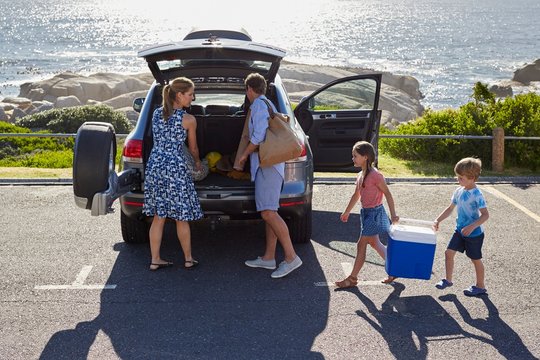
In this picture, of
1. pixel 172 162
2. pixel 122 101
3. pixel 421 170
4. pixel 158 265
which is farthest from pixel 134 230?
pixel 122 101

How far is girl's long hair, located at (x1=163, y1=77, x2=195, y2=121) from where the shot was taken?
22.2 ft

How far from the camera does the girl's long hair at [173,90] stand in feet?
22.2

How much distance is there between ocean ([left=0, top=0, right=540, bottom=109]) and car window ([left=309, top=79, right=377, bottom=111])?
2071 centimetres

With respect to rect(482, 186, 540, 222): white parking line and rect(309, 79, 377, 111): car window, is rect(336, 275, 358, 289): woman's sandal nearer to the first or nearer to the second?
rect(309, 79, 377, 111): car window

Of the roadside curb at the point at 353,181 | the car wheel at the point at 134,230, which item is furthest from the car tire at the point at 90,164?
the roadside curb at the point at 353,181

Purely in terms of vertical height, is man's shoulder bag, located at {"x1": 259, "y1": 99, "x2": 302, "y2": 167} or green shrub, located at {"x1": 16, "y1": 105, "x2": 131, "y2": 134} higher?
man's shoulder bag, located at {"x1": 259, "y1": 99, "x2": 302, "y2": 167}

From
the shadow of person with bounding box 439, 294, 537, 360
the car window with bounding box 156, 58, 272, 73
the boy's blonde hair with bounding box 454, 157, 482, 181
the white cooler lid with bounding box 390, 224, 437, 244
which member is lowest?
the shadow of person with bounding box 439, 294, 537, 360

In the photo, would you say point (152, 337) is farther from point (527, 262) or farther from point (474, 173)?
point (527, 262)

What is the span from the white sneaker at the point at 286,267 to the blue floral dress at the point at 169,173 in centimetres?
89

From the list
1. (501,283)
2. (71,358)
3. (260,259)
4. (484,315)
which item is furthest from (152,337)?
(501,283)

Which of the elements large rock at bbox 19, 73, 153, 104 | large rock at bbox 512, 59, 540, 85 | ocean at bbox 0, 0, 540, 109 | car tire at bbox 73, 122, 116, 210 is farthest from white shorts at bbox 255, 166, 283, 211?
large rock at bbox 512, 59, 540, 85

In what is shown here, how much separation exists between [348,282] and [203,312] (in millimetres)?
1313

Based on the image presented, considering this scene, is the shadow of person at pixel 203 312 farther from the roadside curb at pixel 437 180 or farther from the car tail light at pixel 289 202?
the roadside curb at pixel 437 180

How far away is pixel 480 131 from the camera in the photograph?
1275 cm
